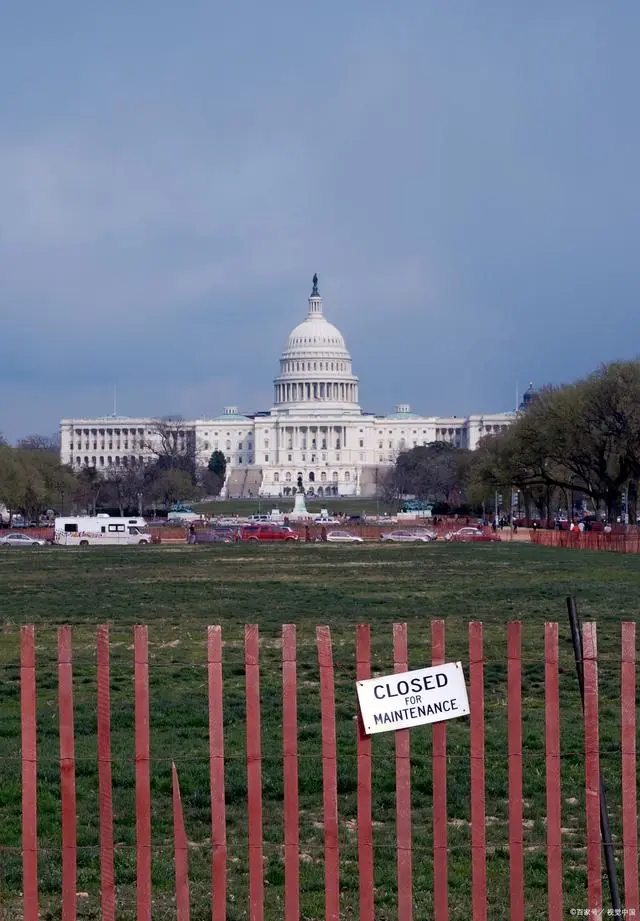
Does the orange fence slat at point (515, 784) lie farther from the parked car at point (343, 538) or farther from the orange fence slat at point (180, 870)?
the parked car at point (343, 538)

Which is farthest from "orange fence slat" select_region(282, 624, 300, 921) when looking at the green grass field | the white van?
the white van

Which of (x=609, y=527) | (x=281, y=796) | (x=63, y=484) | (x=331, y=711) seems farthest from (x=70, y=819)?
(x=63, y=484)

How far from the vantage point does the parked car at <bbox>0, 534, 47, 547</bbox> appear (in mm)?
74000

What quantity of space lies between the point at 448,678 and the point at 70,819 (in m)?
2.01

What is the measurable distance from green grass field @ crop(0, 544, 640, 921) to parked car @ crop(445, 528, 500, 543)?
40.3m

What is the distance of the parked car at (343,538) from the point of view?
256 feet

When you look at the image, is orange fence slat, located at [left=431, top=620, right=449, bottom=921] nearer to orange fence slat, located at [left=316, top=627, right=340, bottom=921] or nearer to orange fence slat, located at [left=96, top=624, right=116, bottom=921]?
orange fence slat, located at [left=316, top=627, right=340, bottom=921]

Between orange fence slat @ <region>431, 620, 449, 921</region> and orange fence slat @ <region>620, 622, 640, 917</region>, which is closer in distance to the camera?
orange fence slat @ <region>431, 620, 449, 921</region>

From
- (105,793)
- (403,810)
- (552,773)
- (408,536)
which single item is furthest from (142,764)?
(408,536)

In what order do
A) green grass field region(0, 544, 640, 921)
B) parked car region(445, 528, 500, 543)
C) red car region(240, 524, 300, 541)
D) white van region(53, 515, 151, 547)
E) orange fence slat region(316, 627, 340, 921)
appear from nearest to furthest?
orange fence slat region(316, 627, 340, 921) < green grass field region(0, 544, 640, 921) < parked car region(445, 528, 500, 543) < white van region(53, 515, 151, 547) < red car region(240, 524, 300, 541)

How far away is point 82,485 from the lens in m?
138

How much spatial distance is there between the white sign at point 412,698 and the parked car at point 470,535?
67777mm

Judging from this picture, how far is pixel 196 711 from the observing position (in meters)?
15.1

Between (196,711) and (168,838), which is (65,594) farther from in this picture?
(168,838)
